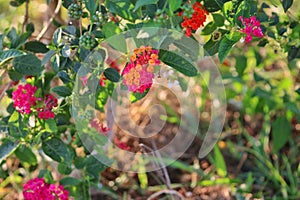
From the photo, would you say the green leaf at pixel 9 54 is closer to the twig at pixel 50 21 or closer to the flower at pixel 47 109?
the flower at pixel 47 109

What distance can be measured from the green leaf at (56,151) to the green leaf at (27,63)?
23 cm

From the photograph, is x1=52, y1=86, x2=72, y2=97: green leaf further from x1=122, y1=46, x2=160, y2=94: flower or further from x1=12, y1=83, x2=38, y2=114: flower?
x1=122, y1=46, x2=160, y2=94: flower

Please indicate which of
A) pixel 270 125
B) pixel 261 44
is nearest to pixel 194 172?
pixel 270 125

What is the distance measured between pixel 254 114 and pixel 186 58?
1.30 metres

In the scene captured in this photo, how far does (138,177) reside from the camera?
2234 millimetres

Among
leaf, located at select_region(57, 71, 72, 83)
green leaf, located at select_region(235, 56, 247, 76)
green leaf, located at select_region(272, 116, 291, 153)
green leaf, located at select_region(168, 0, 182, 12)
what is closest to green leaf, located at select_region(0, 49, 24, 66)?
leaf, located at select_region(57, 71, 72, 83)

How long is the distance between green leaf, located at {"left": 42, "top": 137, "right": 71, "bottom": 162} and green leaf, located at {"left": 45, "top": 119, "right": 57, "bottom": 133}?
0.28ft

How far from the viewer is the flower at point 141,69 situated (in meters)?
1.13

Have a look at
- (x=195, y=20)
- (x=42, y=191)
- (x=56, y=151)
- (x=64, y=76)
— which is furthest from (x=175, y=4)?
(x=42, y=191)

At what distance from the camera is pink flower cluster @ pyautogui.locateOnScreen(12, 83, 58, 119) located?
136 centimetres

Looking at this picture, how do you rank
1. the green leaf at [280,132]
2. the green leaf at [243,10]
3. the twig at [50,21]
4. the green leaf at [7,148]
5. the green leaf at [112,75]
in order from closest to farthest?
1. the green leaf at [243,10]
2. the green leaf at [112,75]
3. the green leaf at [7,148]
4. the twig at [50,21]
5. the green leaf at [280,132]

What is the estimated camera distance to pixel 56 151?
144cm

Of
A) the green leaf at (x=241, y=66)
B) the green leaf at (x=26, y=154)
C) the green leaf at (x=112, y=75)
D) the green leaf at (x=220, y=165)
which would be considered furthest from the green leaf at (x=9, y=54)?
the green leaf at (x=220, y=165)

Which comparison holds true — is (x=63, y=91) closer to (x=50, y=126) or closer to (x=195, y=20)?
(x=50, y=126)
